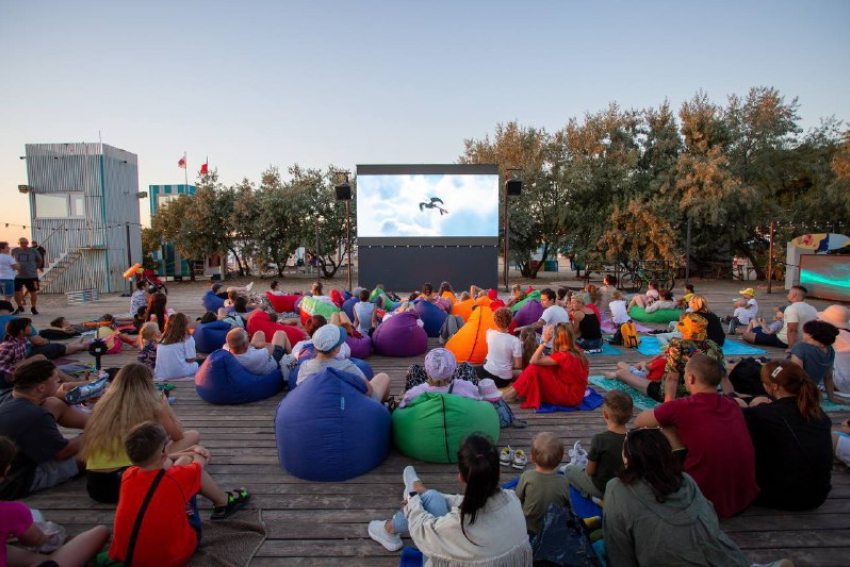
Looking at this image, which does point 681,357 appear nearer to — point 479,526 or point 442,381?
point 442,381

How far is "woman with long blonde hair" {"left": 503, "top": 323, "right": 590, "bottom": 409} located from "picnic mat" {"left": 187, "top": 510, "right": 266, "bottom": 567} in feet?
9.51

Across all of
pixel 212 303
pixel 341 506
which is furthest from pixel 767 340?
pixel 212 303

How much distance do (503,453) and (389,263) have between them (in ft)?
46.4

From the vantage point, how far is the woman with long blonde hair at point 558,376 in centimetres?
494

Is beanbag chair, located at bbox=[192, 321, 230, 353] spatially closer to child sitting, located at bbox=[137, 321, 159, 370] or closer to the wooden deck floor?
child sitting, located at bbox=[137, 321, 159, 370]

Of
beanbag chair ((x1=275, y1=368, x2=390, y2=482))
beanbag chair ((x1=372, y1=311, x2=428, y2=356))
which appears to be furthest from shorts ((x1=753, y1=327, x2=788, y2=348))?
beanbag chair ((x1=275, y1=368, x2=390, y2=482))

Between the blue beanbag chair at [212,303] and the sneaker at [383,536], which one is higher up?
the blue beanbag chair at [212,303]

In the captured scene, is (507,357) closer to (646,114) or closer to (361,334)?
(361,334)

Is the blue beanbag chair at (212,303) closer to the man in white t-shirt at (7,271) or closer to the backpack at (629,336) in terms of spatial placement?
the man in white t-shirt at (7,271)

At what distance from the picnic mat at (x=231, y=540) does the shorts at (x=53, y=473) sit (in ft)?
4.11

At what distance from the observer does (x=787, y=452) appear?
2938 mm

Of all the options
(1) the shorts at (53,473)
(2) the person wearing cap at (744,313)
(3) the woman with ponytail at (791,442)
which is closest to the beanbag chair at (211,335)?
(1) the shorts at (53,473)

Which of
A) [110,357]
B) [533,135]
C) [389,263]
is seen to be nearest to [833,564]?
[110,357]

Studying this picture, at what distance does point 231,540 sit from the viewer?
9.21 ft
